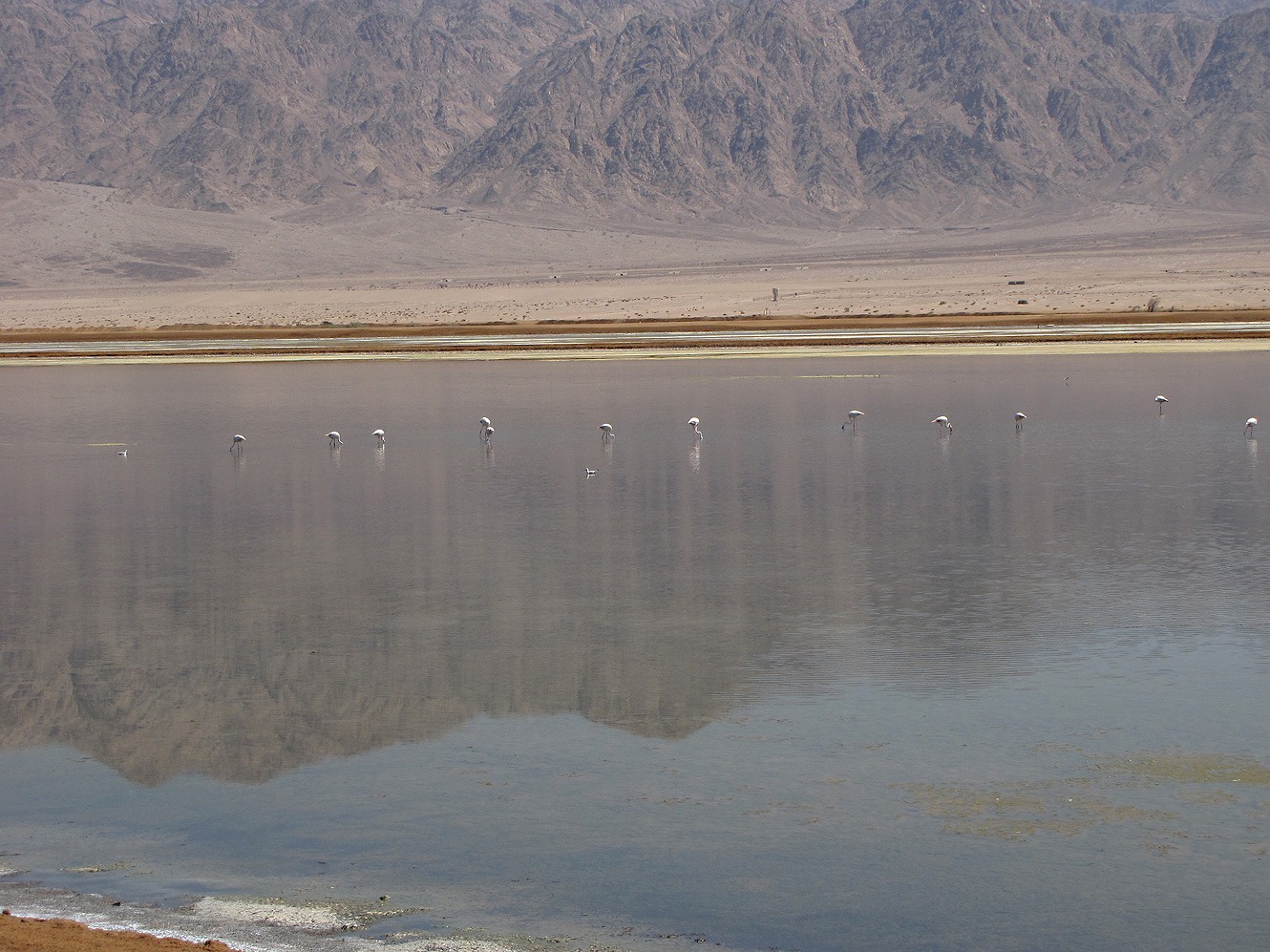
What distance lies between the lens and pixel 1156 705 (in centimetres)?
917

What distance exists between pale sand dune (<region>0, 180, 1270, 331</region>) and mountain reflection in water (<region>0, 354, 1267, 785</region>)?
4008cm

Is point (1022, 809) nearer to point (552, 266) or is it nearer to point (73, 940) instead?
point (73, 940)

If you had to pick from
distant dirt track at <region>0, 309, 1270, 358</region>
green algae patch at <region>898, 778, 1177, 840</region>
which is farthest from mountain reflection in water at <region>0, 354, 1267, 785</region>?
distant dirt track at <region>0, 309, 1270, 358</region>

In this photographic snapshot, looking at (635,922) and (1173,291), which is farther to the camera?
(1173,291)

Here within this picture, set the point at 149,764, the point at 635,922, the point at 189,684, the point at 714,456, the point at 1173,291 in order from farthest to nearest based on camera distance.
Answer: the point at 1173,291, the point at 714,456, the point at 189,684, the point at 149,764, the point at 635,922

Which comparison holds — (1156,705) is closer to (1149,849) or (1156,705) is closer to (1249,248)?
(1149,849)

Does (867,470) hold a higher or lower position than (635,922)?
higher

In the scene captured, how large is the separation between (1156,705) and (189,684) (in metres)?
6.48

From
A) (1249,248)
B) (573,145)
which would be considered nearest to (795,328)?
(1249,248)

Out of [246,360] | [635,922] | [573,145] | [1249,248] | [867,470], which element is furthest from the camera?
[573,145]

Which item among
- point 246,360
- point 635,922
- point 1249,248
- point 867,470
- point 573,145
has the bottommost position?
point 635,922

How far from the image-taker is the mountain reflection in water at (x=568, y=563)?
32.1 ft

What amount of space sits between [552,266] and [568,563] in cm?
13383

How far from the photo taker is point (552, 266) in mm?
145625
